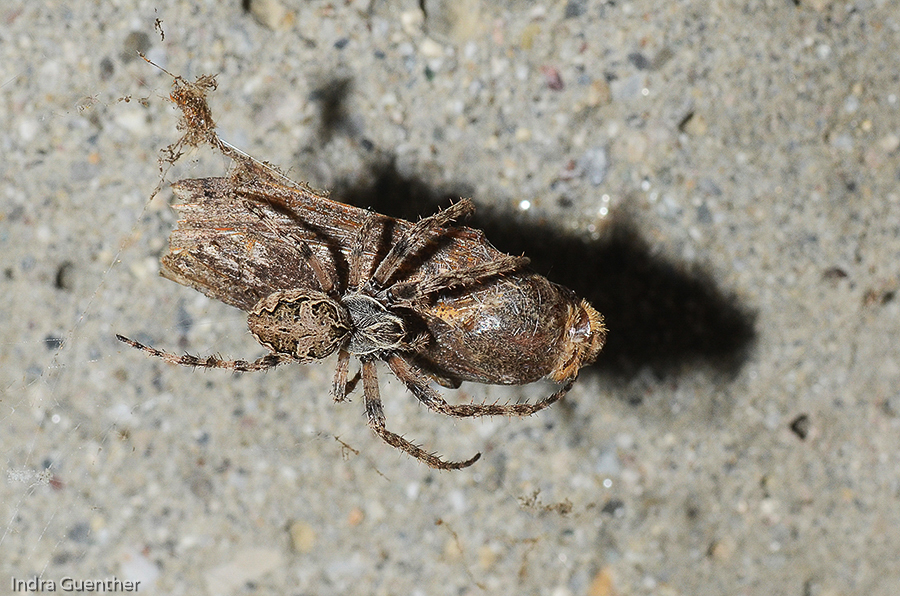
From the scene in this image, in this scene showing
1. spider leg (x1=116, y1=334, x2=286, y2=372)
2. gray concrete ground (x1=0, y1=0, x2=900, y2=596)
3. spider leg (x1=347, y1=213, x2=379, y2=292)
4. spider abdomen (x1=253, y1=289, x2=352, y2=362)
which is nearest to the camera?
spider abdomen (x1=253, y1=289, x2=352, y2=362)

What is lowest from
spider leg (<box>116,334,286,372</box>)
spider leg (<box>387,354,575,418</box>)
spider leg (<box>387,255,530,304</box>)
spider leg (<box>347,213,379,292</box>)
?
spider leg (<box>116,334,286,372</box>)

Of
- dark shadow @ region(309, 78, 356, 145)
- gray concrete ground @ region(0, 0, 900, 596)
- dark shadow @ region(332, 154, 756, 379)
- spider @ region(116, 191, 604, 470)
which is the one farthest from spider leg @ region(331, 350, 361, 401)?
dark shadow @ region(309, 78, 356, 145)

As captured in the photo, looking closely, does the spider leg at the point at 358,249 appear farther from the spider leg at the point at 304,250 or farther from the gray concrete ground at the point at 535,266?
the gray concrete ground at the point at 535,266

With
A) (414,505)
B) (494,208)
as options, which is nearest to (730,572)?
(414,505)

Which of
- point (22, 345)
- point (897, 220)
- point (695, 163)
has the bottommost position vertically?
point (22, 345)

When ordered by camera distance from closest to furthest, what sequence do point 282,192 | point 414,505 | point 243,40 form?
point 282,192 → point 243,40 → point 414,505

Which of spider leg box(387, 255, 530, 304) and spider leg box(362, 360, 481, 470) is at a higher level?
spider leg box(387, 255, 530, 304)

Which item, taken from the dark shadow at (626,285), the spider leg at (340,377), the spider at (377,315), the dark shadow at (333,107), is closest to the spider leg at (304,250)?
the spider at (377,315)

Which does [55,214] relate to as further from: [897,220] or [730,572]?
[897,220]

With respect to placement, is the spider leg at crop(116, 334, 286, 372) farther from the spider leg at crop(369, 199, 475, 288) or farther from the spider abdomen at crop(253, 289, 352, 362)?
the spider leg at crop(369, 199, 475, 288)
